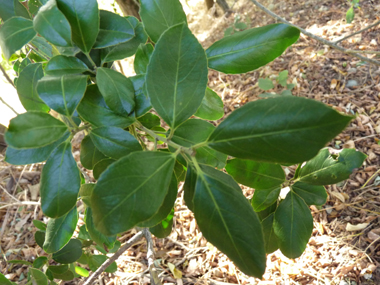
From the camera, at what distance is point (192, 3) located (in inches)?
164

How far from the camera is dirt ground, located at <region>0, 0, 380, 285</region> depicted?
131cm

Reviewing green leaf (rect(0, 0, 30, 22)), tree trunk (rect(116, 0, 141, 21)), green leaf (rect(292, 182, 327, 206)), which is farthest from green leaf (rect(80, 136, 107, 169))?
tree trunk (rect(116, 0, 141, 21))

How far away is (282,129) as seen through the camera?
33 cm

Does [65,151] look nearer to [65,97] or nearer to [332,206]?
[65,97]

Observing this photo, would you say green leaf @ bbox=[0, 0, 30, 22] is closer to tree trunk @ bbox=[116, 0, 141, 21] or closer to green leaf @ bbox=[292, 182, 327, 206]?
green leaf @ bbox=[292, 182, 327, 206]

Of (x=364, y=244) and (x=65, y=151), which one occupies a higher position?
(x=65, y=151)

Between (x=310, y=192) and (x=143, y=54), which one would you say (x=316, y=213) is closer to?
(x=310, y=192)

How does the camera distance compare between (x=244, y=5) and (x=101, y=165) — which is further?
(x=244, y=5)

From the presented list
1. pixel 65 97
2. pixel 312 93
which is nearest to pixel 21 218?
pixel 65 97

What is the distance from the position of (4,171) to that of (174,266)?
147 centimetres

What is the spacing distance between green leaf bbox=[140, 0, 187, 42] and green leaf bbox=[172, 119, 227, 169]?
0.18 m

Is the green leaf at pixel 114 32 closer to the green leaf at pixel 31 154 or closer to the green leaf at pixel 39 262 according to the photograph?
the green leaf at pixel 31 154

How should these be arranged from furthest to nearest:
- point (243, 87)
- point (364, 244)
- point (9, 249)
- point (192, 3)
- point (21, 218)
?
1. point (192, 3)
2. point (243, 87)
3. point (21, 218)
4. point (9, 249)
5. point (364, 244)

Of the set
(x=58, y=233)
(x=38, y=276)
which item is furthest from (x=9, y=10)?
(x=38, y=276)
